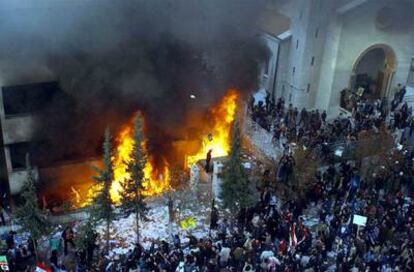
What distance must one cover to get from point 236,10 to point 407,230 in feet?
56.2

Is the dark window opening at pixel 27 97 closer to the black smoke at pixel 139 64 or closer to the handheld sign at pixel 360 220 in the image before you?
the black smoke at pixel 139 64

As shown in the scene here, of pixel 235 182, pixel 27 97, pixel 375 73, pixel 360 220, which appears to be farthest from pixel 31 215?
pixel 375 73

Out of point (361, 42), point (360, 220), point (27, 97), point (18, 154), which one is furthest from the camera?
point (361, 42)

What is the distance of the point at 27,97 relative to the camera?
2655 centimetres

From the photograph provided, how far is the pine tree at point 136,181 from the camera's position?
2002cm

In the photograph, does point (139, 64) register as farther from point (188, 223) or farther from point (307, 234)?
point (307, 234)

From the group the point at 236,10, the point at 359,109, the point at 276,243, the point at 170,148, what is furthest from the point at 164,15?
the point at 276,243

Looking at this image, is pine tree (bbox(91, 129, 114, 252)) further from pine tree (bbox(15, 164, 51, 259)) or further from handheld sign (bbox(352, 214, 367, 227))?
handheld sign (bbox(352, 214, 367, 227))

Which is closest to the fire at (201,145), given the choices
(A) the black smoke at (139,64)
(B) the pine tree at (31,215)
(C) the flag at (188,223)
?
(A) the black smoke at (139,64)

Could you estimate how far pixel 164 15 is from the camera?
100ft

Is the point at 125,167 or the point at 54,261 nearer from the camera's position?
the point at 54,261

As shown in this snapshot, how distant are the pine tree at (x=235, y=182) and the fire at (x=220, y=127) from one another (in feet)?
27.0

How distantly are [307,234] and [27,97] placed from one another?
47.6 feet

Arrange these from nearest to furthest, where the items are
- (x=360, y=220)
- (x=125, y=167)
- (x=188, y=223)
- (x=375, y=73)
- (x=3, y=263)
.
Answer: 1. (x=3, y=263)
2. (x=360, y=220)
3. (x=188, y=223)
4. (x=125, y=167)
5. (x=375, y=73)
